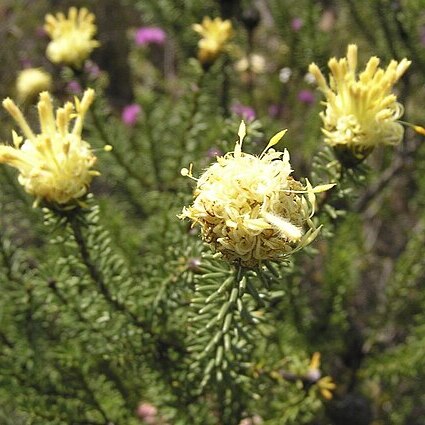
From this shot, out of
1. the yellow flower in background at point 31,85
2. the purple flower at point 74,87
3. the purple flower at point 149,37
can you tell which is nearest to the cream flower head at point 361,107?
the purple flower at point 74,87

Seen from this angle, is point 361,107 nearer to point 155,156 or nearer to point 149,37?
point 155,156

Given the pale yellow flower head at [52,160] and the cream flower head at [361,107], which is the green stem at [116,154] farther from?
the cream flower head at [361,107]

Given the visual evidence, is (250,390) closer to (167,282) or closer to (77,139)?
(167,282)

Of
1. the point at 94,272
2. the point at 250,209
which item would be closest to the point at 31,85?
the point at 94,272

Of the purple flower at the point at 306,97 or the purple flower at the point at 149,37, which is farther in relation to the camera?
the purple flower at the point at 149,37

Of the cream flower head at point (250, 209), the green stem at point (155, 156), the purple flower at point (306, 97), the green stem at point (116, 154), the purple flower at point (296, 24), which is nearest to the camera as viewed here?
the cream flower head at point (250, 209)

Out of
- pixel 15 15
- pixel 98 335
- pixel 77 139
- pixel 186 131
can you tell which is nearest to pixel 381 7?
pixel 186 131

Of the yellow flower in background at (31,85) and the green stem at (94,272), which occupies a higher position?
the yellow flower in background at (31,85)
